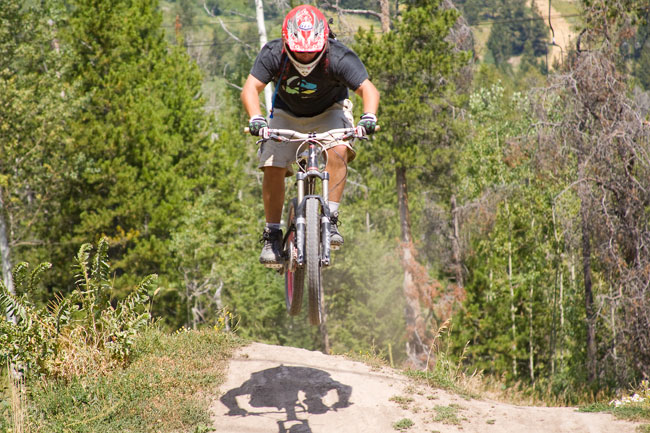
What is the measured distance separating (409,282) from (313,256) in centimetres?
2438

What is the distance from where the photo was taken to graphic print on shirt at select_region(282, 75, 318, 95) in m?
6.46

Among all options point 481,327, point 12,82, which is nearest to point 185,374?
point 12,82

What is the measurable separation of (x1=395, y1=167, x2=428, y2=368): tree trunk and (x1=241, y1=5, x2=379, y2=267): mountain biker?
21.8m

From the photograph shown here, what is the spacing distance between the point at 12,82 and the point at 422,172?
15.2m

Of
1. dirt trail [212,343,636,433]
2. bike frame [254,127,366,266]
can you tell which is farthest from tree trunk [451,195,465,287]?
bike frame [254,127,366,266]

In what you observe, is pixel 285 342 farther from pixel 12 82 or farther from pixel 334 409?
pixel 334 409

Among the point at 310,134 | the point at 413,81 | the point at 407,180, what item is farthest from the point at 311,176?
the point at 407,180

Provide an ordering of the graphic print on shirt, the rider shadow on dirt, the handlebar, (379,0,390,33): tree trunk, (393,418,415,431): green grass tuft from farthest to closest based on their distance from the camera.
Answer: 1. (379,0,390,33): tree trunk
2. the rider shadow on dirt
3. (393,418,415,431): green grass tuft
4. the graphic print on shirt
5. the handlebar

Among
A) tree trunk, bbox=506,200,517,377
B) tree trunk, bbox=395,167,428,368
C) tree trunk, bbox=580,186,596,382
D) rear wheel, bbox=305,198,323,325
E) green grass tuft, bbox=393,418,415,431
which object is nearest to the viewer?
rear wheel, bbox=305,198,323,325

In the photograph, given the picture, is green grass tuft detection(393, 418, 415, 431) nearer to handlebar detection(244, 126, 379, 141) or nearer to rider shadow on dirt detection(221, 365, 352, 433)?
rider shadow on dirt detection(221, 365, 352, 433)

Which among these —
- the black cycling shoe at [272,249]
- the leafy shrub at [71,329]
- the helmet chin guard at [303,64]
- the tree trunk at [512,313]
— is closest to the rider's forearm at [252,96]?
the helmet chin guard at [303,64]

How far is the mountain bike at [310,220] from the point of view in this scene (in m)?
5.99

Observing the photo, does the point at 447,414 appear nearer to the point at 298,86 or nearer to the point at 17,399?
the point at 298,86

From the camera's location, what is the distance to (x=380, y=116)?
88.5ft
